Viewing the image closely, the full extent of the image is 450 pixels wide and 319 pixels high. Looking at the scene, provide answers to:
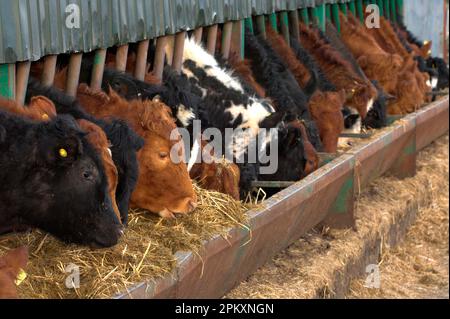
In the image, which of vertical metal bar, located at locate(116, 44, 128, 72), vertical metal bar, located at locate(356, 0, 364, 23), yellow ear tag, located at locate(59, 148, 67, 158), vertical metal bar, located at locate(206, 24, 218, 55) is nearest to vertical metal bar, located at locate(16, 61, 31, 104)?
yellow ear tag, located at locate(59, 148, 67, 158)

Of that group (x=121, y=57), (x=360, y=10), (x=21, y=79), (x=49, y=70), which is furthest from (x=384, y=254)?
(x=360, y=10)

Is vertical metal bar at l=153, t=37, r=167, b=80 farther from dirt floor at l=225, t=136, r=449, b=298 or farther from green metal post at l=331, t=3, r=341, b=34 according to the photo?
green metal post at l=331, t=3, r=341, b=34

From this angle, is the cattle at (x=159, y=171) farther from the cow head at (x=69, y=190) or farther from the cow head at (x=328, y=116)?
the cow head at (x=328, y=116)

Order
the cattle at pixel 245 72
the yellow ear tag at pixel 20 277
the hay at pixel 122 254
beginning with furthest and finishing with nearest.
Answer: the cattle at pixel 245 72 < the hay at pixel 122 254 < the yellow ear tag at pixel 20 277

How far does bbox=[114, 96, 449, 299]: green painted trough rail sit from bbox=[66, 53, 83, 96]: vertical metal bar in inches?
57.4

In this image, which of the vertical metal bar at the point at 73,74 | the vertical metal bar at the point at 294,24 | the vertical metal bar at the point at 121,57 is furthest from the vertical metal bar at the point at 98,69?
the vertical metal bar at the point at 294,24

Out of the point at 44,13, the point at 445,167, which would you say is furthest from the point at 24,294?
the point at 445,167

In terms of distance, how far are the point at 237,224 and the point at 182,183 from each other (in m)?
0.42

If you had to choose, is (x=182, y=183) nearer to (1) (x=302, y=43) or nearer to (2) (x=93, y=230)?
(2) (x=93, y=230)

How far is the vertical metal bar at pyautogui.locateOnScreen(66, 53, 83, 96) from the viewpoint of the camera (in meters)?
6.75

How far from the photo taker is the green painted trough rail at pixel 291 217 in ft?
18.1

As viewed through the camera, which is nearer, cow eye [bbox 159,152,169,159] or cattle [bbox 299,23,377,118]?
cow eye [bbox 159,152,169,159]

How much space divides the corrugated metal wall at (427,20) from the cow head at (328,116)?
7628 millimetres

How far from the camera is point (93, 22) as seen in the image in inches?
267
